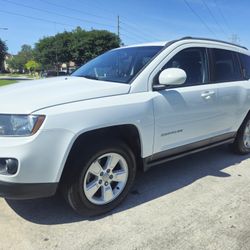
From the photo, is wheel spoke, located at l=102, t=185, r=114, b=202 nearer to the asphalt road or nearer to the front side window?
the asphalt road

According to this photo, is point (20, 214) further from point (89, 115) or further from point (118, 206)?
point (89, 115)

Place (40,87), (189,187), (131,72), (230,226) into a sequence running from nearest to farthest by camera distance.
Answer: (230,226) → (40,87) → (131,72) → (189,187)

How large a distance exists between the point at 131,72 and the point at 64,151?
4.34 feet

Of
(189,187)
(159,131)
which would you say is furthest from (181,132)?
(189,187)

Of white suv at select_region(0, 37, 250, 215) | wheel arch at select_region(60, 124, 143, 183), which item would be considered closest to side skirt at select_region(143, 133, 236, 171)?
white suv at select_region(0, 37, 250, 215)

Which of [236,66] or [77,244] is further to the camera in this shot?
[236,66]

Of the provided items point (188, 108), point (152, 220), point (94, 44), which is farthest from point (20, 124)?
point (94, 44)

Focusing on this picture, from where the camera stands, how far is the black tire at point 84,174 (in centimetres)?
315

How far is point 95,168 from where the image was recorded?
333 centimetres

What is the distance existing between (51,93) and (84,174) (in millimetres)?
845

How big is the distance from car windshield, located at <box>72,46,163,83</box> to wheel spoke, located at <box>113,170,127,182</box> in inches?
39.1

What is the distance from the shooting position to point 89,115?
3.09 m

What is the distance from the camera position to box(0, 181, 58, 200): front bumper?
290 centimetres

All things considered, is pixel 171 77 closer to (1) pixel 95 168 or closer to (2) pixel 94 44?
(1) pixel 95 168
